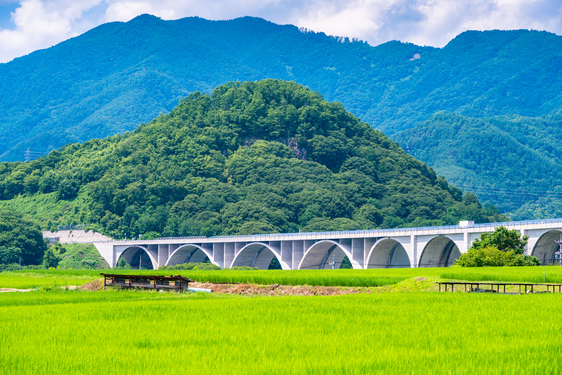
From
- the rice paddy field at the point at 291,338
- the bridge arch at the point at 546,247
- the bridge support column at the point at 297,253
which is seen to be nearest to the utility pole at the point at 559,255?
the bridge arch at the point at 546,247

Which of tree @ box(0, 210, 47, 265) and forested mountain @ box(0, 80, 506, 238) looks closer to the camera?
tree @ box(0, 210, 47, 265)

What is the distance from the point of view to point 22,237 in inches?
3844

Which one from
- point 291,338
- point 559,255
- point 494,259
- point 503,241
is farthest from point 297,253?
point 291,338

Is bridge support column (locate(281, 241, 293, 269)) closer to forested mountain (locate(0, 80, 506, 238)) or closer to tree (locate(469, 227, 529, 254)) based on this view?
forested mountain (locate(0, 80, 506, 238))

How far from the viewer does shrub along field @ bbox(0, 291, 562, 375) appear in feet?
32.9

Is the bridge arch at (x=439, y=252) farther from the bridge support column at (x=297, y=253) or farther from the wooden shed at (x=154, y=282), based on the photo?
the wooden shed at (x=154, y=282)

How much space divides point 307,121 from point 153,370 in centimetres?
12956

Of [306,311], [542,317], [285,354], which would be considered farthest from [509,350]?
[306,311]

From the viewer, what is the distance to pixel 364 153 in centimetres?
13088

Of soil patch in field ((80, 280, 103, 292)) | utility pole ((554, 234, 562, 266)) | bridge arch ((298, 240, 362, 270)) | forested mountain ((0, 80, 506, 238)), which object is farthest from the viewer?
forested mountain ((0, 80, 506, 238))

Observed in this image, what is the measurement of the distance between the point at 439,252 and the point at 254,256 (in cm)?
3466

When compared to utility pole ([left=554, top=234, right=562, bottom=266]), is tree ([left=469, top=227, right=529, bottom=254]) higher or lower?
higher

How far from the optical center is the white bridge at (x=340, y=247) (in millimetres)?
58562

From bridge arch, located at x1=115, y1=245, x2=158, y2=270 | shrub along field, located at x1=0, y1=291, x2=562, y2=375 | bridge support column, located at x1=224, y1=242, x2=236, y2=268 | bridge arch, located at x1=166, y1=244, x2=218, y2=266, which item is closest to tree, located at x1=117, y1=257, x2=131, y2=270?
bridge arch, located at x1=115, y1=245, x2=158, y2=270
